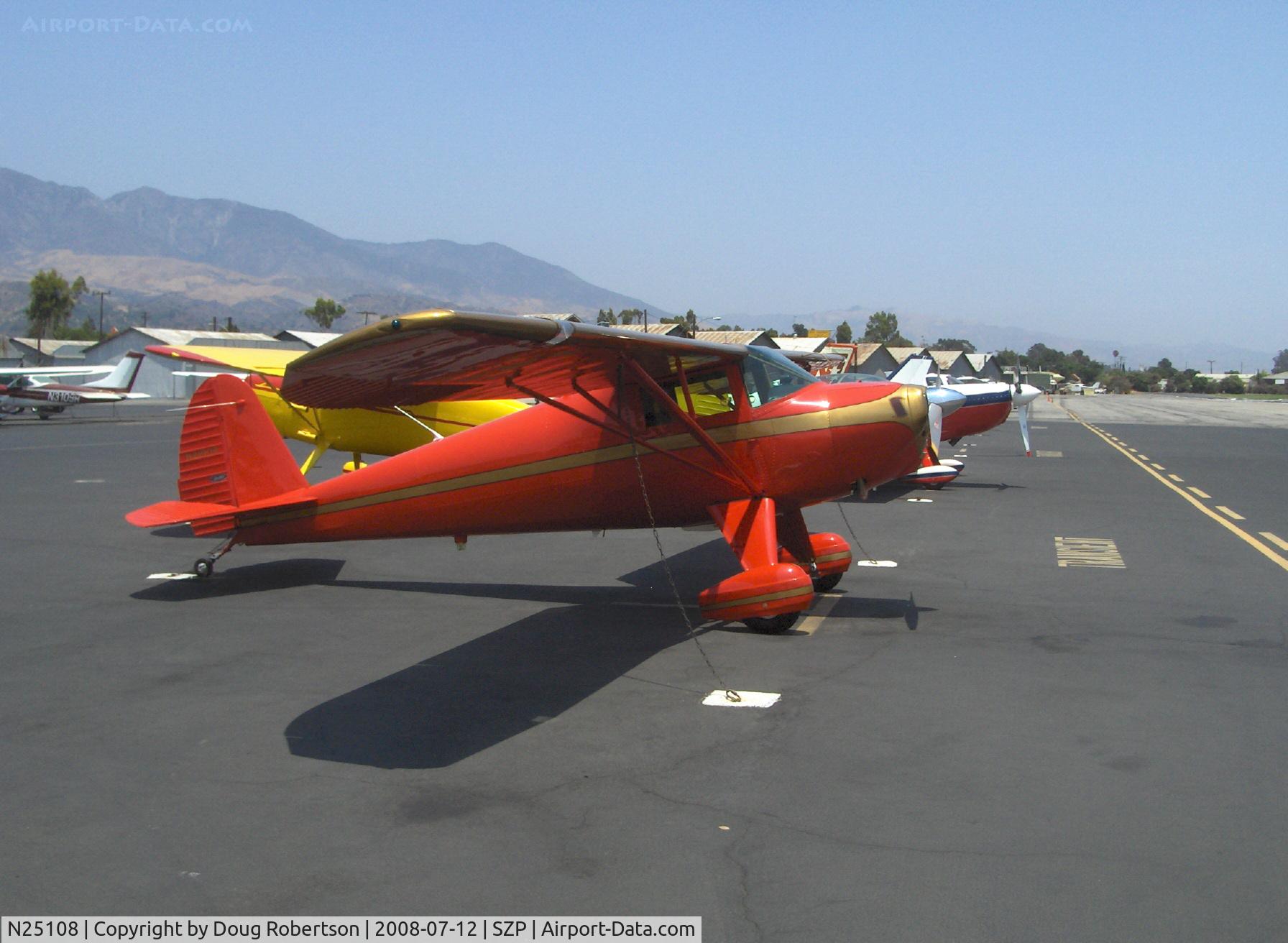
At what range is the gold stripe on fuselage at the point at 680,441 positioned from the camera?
→ 900cm

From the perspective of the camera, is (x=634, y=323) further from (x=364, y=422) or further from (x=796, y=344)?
(x=364, y=422)

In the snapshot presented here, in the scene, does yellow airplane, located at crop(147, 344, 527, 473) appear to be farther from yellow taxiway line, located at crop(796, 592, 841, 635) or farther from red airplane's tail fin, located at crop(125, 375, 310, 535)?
yellow taxiway line, located at crop(796, 592, 841, 635)

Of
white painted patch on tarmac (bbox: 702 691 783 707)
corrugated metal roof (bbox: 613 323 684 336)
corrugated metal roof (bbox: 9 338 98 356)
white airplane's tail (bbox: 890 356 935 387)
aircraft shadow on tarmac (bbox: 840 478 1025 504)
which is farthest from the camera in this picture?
corrugated metal roof (bbox: 9 338 98 356)

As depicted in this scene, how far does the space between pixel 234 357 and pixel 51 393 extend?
4194 centimetres

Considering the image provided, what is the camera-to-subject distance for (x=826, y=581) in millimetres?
10422

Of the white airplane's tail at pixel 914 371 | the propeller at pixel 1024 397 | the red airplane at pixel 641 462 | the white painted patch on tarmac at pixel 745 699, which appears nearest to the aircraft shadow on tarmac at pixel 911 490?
the white airplane's tail at pixel 914 371

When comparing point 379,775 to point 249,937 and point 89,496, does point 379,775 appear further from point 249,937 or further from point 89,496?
point 89,496

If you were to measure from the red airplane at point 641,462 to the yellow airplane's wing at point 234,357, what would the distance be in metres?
5.32

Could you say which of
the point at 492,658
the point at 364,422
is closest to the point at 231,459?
the point at 364,422

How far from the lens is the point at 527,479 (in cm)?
956

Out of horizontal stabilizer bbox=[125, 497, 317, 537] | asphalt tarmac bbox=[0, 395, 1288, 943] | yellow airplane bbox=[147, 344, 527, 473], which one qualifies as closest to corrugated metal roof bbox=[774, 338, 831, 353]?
yellow airplane bbox=[147, 344, 527, 473]

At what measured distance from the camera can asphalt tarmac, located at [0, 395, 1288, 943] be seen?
416cm

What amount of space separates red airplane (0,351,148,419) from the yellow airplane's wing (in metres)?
34.9

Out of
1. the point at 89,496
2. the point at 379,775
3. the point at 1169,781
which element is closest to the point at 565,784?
the point at 379,775
